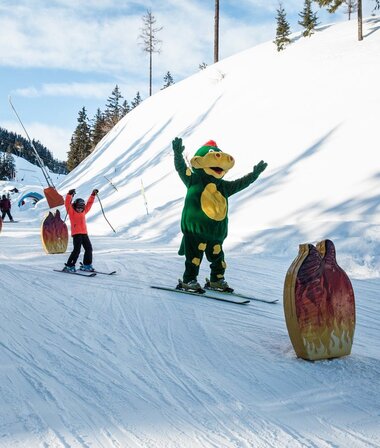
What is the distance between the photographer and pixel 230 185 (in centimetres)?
592

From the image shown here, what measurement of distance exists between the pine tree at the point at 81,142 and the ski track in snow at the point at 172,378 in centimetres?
4802

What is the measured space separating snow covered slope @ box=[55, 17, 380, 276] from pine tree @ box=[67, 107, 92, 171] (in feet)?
81.0

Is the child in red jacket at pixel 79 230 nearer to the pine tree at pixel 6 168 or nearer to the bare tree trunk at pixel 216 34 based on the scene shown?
the bare tree trunk at pixel 216 34

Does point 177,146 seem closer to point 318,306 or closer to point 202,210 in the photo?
point 202,210

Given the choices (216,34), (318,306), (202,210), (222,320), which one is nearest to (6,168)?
(216,34)

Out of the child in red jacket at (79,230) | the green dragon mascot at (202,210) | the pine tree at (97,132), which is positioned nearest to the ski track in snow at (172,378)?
the green dragon mascot at (202,210)

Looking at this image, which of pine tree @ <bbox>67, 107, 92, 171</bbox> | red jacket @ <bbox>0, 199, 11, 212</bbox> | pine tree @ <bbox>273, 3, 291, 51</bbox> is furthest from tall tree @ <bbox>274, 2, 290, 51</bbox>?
pine tree @ <bbox>67, 107, 92, 171</bbox>

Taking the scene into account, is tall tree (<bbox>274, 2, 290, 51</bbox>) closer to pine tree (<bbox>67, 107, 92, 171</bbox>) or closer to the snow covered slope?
the snow covered slope

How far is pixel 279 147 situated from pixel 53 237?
7.62 metres

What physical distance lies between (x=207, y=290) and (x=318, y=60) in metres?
16.2

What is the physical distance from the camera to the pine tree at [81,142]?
168 ft

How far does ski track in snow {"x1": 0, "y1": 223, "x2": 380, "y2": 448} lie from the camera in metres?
2.09

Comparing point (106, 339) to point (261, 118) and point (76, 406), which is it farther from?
point (261, 118)

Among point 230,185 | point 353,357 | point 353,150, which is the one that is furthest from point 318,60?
point 353,357
